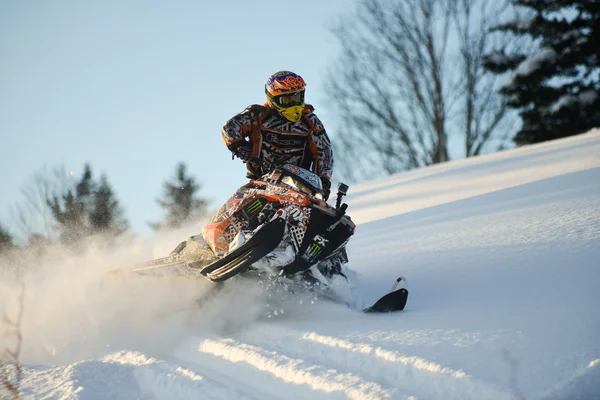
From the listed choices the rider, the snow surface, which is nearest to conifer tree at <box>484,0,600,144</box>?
the snow surface

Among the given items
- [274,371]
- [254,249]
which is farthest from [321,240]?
[274,371]

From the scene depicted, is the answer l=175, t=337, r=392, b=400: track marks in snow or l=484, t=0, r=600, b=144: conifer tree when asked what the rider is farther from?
l=484, t=0, r=600, b=144: conifer tree

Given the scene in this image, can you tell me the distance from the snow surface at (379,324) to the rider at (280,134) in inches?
46.1

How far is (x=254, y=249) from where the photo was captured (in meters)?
4.04

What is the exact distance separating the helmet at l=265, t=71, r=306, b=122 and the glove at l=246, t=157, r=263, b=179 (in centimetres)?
51

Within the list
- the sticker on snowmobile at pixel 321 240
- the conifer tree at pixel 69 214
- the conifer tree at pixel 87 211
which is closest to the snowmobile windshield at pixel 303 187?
the sticker on snowmobile at pixel 321 240

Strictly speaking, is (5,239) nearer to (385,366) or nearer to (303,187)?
(303,187)

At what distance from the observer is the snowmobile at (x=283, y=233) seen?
409 centimetres

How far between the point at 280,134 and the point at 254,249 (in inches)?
60.9

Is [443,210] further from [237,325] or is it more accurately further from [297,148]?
[237,325]

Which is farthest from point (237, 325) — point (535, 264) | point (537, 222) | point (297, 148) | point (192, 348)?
point (537, 222)

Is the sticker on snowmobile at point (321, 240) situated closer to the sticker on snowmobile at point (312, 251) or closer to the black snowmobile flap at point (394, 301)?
the sticker on snowmobile at point (312, 251)

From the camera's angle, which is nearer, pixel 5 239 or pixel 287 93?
pixel 287 93

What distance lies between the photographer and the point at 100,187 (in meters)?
27.7
